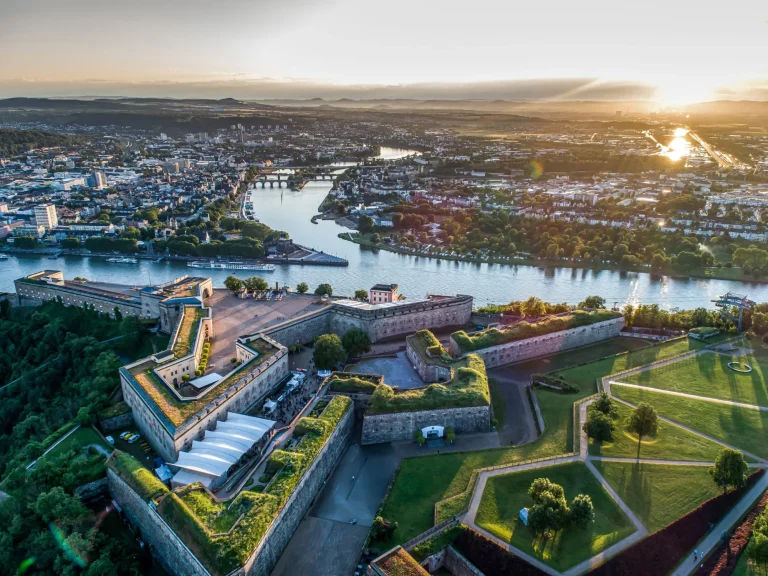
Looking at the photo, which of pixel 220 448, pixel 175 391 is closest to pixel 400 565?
pixel 220 448

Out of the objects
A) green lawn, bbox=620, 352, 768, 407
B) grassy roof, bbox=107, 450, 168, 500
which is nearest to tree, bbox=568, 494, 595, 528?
green lawn, bbox=620, 352, 768, 407

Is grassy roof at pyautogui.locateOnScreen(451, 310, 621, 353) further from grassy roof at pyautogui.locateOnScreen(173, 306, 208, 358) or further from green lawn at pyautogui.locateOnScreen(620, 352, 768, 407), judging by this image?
grassy roof at pyautogui.locateOnScreen(173, 306, 208, 358)

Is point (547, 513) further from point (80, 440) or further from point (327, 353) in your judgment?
point (80, 440)

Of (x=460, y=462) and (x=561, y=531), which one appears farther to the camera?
(x=460, y=462)

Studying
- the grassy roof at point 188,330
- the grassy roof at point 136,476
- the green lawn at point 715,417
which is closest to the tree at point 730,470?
the green lawn at point 715,417

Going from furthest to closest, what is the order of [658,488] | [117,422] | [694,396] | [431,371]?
[431,371]
[694,396]
[117,422]
[658,488]

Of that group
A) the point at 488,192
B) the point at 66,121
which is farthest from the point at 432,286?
the point at 66,121

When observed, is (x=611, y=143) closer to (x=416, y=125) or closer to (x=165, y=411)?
(x=416, y=125)
